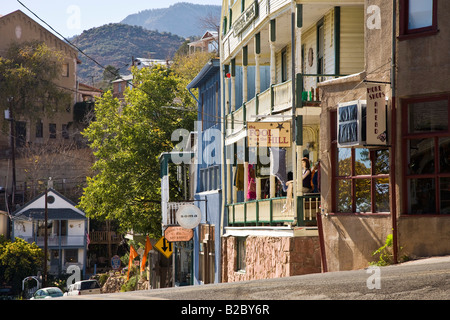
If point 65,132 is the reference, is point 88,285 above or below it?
below

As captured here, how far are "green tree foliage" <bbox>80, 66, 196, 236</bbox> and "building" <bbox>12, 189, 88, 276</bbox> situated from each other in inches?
942

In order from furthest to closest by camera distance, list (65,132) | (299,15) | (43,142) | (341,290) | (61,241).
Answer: (65,132), (43,142), (61,241), (299,15), (341,290)

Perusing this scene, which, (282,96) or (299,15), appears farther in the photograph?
(282,96)

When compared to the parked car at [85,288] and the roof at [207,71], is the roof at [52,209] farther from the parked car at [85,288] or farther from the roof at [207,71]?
the roof at [207,71]

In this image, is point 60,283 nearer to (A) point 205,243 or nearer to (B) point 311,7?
(A) point 205,243

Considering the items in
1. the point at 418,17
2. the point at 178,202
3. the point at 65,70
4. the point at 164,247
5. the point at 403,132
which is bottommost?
the point at 164,247

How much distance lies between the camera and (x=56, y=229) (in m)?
72.4

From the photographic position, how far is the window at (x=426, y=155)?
15031 mm

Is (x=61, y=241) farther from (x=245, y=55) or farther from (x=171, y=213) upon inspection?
(x=245, y=55)

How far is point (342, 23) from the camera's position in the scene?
21.1m

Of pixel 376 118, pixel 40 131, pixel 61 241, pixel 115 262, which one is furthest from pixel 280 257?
pixel 40 131

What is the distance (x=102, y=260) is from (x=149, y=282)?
28.6m

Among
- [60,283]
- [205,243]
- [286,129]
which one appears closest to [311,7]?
[286,129]

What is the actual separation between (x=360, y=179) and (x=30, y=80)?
223 feet
